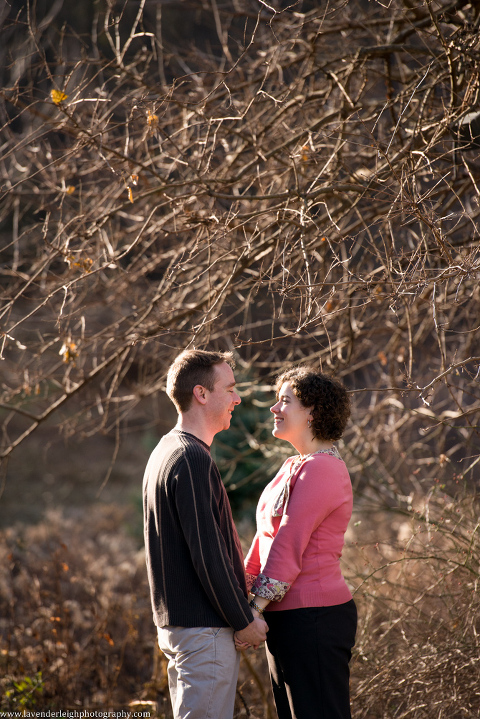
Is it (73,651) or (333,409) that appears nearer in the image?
(333,409)

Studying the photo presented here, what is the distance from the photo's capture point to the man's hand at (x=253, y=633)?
6.73 feet

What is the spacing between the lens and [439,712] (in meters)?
2.64

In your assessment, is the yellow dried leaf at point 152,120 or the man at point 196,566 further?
the yellow dried leaf at point 152,120

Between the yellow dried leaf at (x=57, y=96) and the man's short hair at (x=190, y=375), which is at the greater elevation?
the yellow dried leaf at (x=57, y=96)

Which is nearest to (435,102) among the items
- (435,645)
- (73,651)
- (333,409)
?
(333,409)

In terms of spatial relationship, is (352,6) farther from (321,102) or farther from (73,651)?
(73,651)

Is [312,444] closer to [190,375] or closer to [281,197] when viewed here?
[190,375]

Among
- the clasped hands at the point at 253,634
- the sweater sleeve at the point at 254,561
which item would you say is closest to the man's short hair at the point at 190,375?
the sweater sleeve at the point at 254,561

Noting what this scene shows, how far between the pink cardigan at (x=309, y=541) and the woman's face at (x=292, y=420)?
11 centimetres

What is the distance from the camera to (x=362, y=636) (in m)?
3.04

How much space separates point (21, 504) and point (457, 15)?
9310 millimetres

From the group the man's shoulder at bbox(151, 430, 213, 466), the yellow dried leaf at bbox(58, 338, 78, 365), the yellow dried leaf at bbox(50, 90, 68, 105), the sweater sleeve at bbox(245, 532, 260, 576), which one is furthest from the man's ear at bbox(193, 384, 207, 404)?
the yellow dried leaf at bbox(50, 90, 68, 105)

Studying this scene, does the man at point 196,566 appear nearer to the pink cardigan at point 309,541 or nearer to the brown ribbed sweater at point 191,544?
the brown ribbed sweater at point 191,544

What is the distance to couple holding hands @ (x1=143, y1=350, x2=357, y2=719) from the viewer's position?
2029 mm
